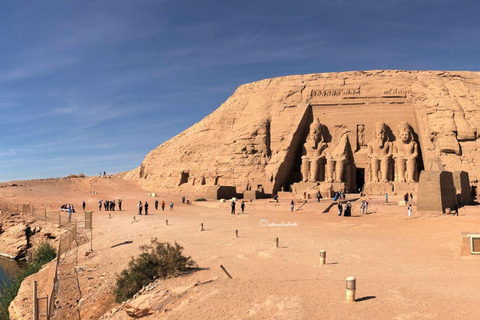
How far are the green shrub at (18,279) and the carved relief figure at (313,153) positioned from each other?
1915cm

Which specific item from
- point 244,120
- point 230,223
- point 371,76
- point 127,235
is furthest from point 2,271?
point 371,76

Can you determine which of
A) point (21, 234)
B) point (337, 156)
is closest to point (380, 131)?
point (337, 156)

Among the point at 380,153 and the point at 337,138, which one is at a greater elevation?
the point at 337,138

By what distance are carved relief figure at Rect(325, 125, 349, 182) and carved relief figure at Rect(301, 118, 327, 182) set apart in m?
0.66

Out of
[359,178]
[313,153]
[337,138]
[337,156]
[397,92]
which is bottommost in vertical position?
[359,178]

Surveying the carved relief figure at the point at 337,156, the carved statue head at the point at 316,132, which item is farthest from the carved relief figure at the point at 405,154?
the carved statue head at the point at 316,132

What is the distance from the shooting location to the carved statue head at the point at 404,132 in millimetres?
30469

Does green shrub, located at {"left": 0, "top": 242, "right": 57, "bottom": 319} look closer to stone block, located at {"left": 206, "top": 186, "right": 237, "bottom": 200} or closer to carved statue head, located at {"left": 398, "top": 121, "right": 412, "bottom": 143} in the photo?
stone block, located at {"left": 206, "top": 186, "right": 237, "bottom": 200}

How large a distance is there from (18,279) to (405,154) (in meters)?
25.9

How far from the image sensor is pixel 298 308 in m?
6.46

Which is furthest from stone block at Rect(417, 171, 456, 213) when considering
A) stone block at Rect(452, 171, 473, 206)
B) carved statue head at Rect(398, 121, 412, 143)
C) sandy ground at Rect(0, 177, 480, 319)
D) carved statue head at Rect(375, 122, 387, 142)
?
carved statue head at Rect(375, 122, 387, 142)

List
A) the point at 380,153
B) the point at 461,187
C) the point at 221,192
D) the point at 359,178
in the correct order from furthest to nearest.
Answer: the point at 359,178 < the point at 380,153 < the point at 221,192 < the point at 461,187

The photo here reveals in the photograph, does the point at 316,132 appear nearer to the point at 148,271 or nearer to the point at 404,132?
the point at 404,132

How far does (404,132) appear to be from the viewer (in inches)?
1201
